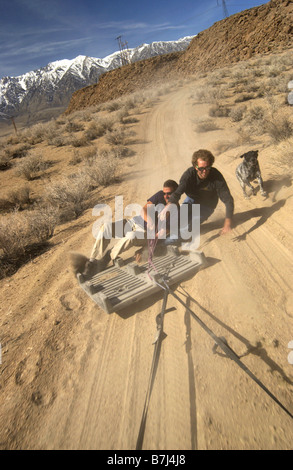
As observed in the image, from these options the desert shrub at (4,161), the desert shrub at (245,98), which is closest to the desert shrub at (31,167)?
the desert shrub at (4,161)

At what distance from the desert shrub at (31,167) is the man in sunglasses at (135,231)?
27.1ft

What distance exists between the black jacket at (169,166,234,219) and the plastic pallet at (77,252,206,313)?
3.14ft

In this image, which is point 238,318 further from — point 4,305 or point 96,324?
point 4,305

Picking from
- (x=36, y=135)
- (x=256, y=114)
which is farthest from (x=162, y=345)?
(x=36, y=135)

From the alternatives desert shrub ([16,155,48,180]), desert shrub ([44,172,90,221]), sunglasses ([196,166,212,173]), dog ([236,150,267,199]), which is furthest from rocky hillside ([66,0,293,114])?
sunglasses ([196,166,212,173])

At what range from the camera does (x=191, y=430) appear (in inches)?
75.2

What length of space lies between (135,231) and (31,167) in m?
9.27

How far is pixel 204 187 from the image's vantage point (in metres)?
4.48

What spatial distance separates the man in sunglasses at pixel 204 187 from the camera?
4.03m

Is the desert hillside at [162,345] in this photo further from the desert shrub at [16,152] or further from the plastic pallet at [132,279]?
the desert shrub at [16,152]

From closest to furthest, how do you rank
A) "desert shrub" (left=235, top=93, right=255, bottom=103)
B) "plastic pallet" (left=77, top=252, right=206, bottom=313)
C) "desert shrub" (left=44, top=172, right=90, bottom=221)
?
"plastic pallet" (left=77, top=252, right=206, bottom=313), "desert shrub" (left=44, top=172, right=90, bottom=221), "desert shrub" (left=235, top=93, right=255, bottom=103)

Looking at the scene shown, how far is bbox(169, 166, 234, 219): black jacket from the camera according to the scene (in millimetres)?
4241

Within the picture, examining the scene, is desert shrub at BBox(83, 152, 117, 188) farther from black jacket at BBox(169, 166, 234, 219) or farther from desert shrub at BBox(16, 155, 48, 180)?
black jacket at BBox(169, 166, 234, 219)
